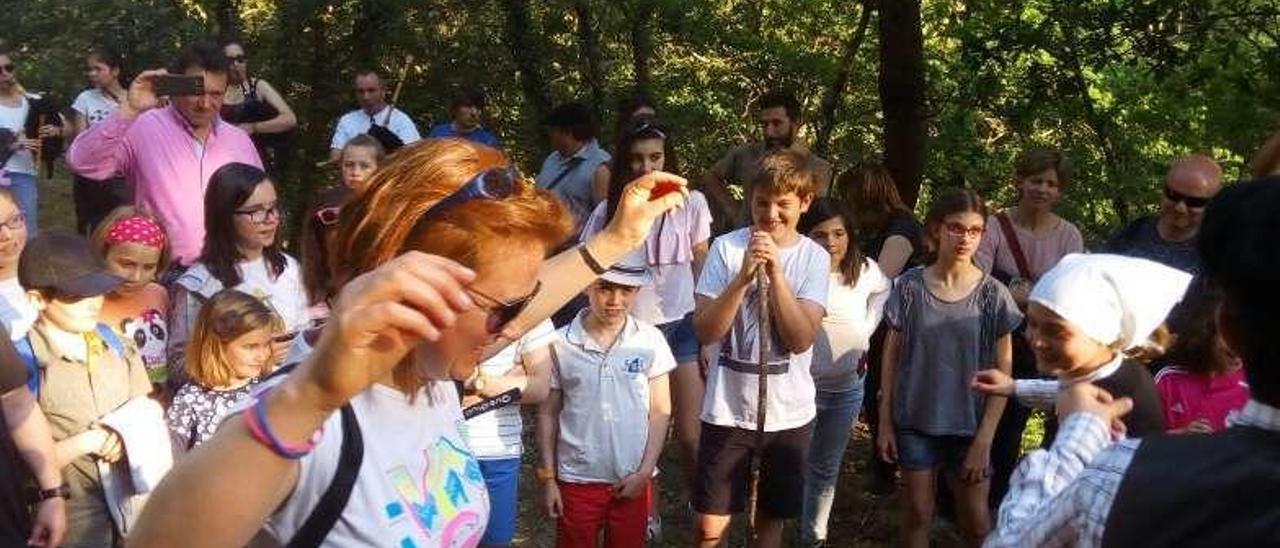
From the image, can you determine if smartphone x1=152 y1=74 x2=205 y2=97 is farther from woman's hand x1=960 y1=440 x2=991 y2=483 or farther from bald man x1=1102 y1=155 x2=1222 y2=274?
bald man x1=1102 y1=155 x2=1222 y2=274

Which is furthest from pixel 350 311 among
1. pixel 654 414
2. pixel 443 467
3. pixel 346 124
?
pixel 346 124

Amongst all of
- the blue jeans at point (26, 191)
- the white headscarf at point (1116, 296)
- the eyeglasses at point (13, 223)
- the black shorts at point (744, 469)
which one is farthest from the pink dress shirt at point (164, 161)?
the white headscarf at point (1116, 296)

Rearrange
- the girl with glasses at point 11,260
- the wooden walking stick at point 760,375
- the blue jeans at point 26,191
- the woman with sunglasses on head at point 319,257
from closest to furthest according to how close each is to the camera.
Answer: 1. the woman with sunglasses on head at point 319,257
2. the girl with glasses at point 11,260
3. the wooden walking stick at point 760,375
4. the blue jeans at point 26,191

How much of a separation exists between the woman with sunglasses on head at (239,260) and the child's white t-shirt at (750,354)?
5.07ft

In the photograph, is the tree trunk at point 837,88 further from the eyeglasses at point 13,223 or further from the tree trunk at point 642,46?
the eyeglasses at point 13,223

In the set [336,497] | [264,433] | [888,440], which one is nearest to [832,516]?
[888,440]

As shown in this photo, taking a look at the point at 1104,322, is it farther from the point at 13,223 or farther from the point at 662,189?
the point at 13,223

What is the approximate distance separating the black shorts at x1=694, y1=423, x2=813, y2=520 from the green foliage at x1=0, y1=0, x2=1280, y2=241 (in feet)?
10.9

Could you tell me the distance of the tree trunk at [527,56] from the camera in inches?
462

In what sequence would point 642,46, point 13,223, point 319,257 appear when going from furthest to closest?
point 642,46, point 13,223, point 319,257

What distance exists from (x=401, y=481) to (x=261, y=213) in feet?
10.1

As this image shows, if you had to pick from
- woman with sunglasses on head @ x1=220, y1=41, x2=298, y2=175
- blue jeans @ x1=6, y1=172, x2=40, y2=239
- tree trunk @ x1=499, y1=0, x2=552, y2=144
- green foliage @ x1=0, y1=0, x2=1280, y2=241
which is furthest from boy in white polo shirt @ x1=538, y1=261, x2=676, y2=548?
tree trunk @ x1=499, y1=0, x2=552, y2=144

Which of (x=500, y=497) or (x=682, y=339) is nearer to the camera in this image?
(x=500, y=497)

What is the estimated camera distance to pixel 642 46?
36.8 feet
